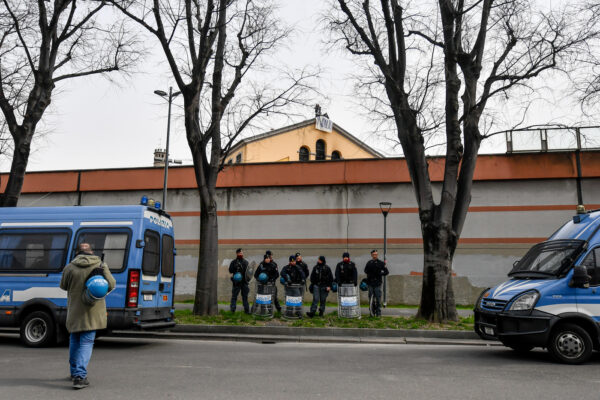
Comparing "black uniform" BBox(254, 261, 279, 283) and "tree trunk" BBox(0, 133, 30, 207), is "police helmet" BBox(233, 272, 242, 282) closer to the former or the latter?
"black uniform" BBox(254, 261, 279, 283)

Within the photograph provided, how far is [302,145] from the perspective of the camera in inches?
1283

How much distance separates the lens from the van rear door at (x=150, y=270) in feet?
29.9

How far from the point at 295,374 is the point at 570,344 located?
4.33 meters

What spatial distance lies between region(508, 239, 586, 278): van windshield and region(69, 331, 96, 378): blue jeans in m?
6.90

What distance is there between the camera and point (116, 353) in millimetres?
8273

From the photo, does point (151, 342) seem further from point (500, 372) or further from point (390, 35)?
point (390, 35)

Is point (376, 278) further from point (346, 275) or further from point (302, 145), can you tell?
point (302, 145)

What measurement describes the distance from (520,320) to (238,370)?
4447 millimetres

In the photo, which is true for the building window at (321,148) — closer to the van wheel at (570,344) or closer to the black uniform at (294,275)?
the black uniform at (294,275)

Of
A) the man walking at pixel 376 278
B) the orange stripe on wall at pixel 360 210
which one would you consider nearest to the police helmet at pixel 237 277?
the man walking at pixel 376 278

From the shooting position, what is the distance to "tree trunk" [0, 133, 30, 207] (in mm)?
13031

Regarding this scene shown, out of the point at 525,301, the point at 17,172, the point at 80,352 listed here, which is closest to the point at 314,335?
the point at 525,301

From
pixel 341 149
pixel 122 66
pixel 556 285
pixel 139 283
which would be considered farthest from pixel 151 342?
pixel 341 149

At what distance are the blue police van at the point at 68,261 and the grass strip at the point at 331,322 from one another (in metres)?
2.25
